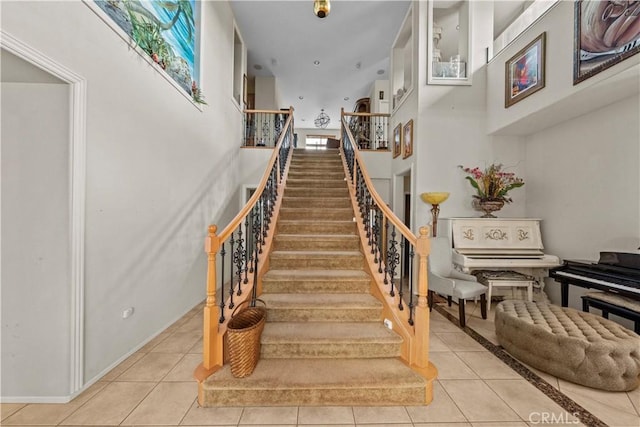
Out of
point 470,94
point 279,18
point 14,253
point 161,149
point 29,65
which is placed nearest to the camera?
point 29,65

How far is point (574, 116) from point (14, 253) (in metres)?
5.73

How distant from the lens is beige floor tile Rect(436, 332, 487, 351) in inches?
97.9

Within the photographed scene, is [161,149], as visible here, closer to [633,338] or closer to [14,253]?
[14,253]

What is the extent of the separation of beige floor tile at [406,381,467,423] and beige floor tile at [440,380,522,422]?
0.05 meters

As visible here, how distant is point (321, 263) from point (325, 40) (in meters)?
5.38

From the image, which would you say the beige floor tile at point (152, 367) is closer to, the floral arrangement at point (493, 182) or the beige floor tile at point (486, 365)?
the beige floor tile at point (486, 365)

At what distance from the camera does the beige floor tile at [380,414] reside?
1.62m

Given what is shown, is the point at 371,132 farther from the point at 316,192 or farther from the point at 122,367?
the point at 122,367

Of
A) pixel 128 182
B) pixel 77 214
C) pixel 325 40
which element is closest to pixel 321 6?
pixel 128 182

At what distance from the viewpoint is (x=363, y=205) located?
359 centimetres

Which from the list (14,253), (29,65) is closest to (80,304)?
(14,253)

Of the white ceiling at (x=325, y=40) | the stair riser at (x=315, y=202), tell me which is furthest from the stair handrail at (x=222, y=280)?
the white ceiling at (x=325, y=40)

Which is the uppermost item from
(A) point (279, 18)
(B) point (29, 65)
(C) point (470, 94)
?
(A) point (279, 18)

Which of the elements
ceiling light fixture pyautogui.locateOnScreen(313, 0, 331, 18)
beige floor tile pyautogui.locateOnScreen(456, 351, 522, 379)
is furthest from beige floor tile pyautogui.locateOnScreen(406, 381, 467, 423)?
ceiling light fixture pyautogui.locateOnScreen(313, 0, 331, 18)
